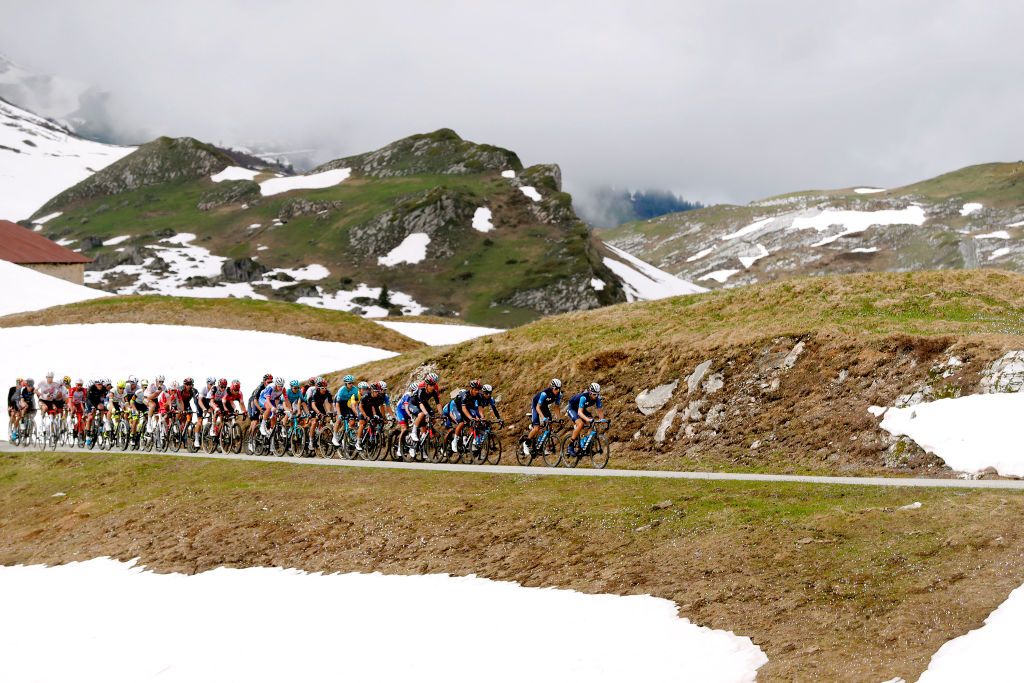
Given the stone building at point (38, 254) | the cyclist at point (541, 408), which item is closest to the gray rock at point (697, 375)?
the cyclist at point (541, 408)

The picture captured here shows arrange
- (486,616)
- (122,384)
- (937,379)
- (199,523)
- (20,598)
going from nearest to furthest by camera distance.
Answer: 1. (486,616)
2. (20,598)
3. (199,523)
4. (937,379)
5. (122,384)

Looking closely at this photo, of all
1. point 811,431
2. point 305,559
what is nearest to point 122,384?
point 305,559

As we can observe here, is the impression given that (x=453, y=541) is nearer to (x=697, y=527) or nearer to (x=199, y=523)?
(x=697, y=527)

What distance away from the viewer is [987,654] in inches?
462

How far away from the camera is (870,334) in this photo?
3325 cm

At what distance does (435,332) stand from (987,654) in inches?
3055

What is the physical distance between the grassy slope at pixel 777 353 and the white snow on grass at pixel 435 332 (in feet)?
114

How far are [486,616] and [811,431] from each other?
17.0 meters

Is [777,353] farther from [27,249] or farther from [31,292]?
[27,249]

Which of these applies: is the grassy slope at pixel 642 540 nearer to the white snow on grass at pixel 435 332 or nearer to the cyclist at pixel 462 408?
the cyclist at pixel 462 408

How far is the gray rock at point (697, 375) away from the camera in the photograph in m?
35.8

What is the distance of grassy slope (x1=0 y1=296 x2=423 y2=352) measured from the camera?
7194 cm

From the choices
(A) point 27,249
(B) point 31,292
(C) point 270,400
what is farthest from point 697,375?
(A) point 27,249

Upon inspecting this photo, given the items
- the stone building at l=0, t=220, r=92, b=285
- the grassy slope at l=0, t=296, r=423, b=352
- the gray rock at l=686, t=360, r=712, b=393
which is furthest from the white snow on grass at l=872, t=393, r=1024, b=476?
the stone building at l=0, t=220, r=92, b=285
